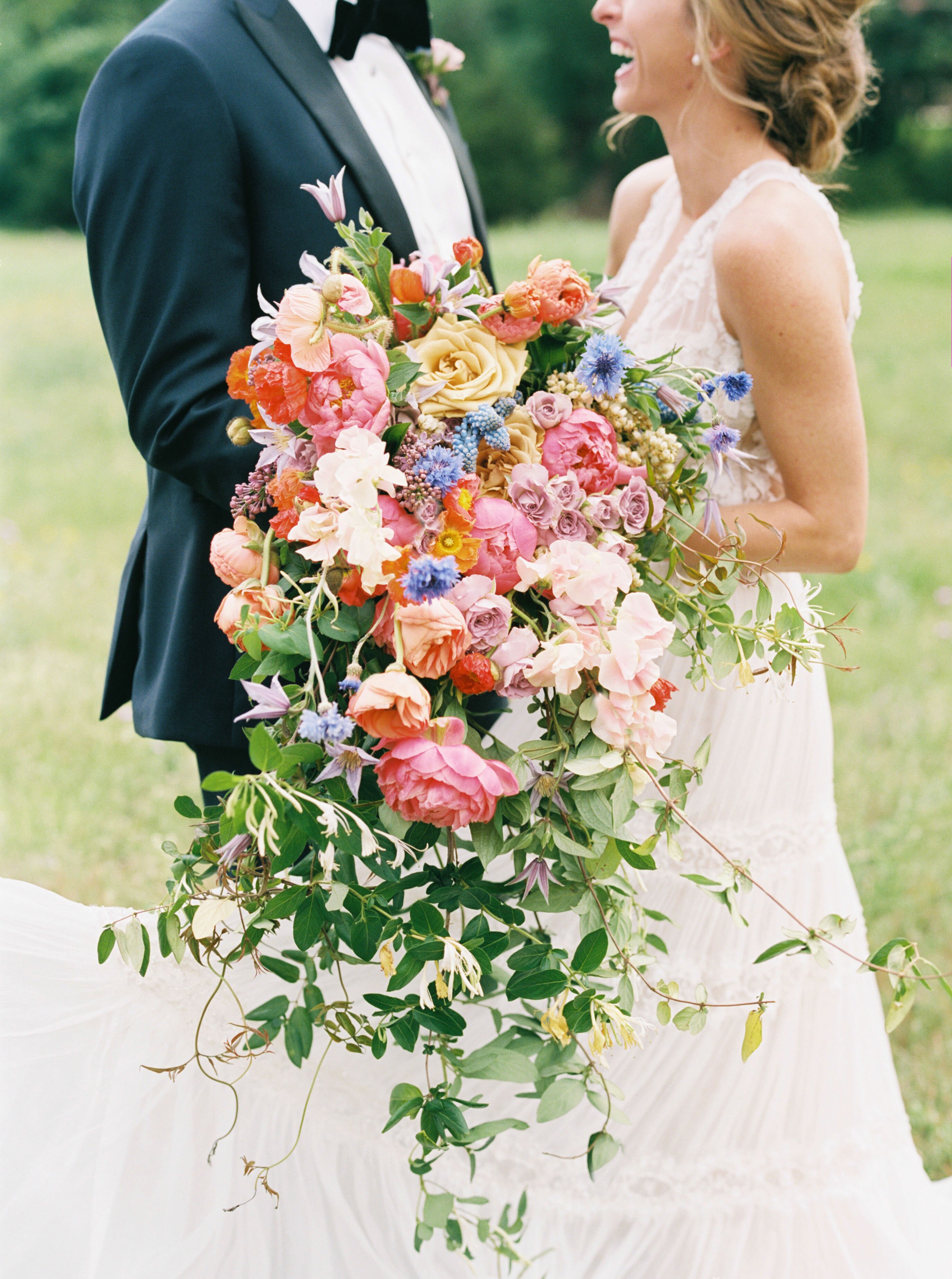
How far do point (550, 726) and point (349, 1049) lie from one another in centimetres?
55

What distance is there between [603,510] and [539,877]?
0.49 metres

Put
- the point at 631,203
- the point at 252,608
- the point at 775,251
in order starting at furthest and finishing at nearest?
the point at 631,203 → the point at 775,251 → the point at 252,608

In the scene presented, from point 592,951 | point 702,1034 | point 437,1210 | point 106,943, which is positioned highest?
point 592,951

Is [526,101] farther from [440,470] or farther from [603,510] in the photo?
[440,470]

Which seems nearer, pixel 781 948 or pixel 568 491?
pixel 568 491

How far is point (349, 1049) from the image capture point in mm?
1577

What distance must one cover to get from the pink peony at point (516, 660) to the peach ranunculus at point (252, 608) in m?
0.26

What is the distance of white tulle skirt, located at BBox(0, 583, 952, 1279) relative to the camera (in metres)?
1.91

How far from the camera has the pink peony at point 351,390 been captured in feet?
4.49

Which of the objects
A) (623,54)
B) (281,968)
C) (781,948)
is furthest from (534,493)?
(623,54)

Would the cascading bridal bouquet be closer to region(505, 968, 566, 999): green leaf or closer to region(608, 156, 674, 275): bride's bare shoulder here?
region(505, 968, 566, 999): green leaf

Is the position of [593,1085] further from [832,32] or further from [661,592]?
[832,32]

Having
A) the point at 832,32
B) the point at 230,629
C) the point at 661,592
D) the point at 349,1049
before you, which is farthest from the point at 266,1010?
the point at 832,32

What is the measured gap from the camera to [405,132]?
2.33 meters
